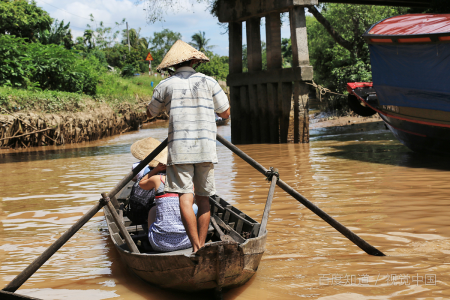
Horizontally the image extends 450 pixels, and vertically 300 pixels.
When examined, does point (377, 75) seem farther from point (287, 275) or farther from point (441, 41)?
point (287, 275)

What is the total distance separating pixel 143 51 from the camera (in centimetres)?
5809

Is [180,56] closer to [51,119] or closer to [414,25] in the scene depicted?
[414,25]

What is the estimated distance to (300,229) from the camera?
534 centimetres

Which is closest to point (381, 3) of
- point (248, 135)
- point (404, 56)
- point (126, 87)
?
point (248, 135)

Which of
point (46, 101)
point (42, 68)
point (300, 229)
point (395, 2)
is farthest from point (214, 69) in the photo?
point (300, 229)

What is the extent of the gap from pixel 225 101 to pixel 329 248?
1915mm

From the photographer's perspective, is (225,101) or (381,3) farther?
(381,3)

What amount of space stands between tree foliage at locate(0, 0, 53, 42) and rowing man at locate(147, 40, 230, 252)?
82.0 ft

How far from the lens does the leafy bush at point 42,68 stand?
2048cm

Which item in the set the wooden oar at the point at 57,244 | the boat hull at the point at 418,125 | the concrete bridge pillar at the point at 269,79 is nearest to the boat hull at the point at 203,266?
the wooden oar at the point at 57,244

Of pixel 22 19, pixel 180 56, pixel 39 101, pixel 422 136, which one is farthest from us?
pixel 22 19

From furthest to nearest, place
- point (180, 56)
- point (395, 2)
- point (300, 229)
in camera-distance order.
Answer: point (395, 2) → point (300, 229) → point (180, 56)

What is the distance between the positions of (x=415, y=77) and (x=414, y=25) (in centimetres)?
121

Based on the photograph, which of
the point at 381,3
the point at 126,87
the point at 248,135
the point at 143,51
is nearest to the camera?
the point at 248,135
